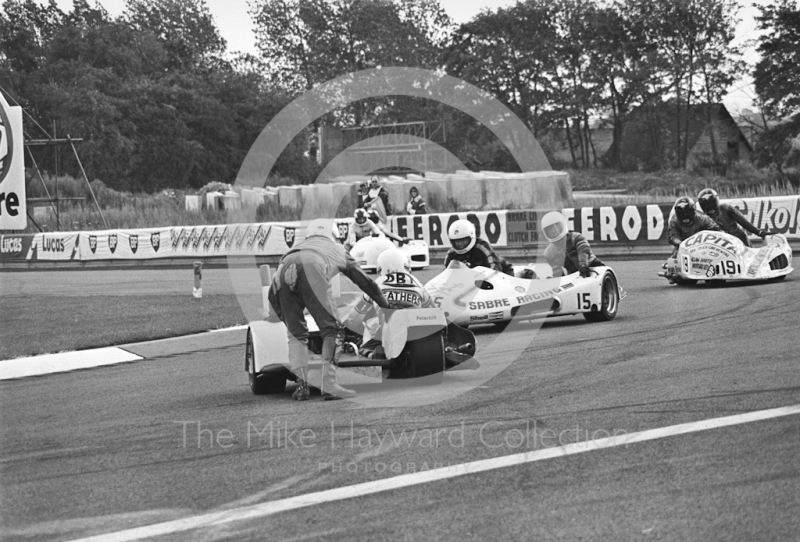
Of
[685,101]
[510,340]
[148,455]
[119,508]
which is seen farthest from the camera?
[685,101]

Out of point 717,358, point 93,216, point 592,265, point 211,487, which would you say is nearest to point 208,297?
point 592,265

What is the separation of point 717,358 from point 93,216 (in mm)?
37808

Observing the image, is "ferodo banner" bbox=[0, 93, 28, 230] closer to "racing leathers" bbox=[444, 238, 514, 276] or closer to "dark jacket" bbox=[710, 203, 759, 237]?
"racing leathers" bbox=[444, 238, 514, 276]

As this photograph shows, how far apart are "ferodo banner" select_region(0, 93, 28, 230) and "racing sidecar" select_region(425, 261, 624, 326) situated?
14.6ft

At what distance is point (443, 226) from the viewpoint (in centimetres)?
2841

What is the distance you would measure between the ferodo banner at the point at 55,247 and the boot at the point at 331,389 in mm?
29129

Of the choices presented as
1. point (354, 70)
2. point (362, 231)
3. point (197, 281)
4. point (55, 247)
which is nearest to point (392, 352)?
point (197, 281)

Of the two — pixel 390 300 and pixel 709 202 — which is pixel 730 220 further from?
pixel 390 300

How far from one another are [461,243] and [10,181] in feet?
16.4

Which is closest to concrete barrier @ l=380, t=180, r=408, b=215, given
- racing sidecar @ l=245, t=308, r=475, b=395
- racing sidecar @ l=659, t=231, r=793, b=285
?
racing sidecar @ l=659, t=231, r=793, b=285

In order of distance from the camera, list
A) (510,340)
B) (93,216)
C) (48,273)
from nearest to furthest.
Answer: (510,340) < (48,273) < (93,216)

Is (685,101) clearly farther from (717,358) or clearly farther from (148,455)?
(148,455)

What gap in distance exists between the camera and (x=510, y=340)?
11.2 meters

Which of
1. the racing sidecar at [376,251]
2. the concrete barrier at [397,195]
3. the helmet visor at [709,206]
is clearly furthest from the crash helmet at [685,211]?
the concrete barrier at [397,195]
